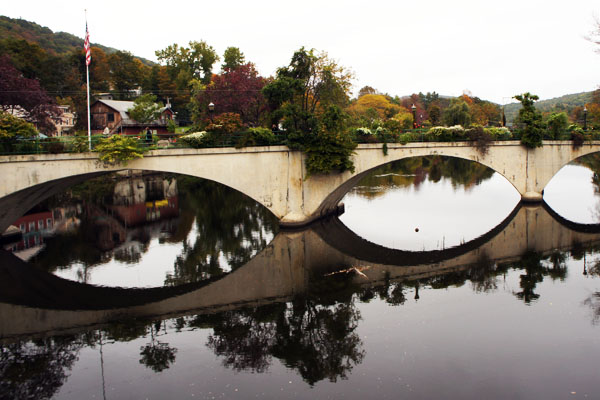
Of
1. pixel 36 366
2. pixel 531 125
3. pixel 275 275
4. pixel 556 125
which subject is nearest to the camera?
pixel 36 366

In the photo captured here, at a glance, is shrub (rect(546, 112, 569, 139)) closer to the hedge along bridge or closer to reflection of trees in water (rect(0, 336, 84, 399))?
the hedge along bridge

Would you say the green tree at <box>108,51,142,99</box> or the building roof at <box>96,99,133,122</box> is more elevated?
the green tree at <box>108,51,142,99</box>

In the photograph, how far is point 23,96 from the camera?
40.8m

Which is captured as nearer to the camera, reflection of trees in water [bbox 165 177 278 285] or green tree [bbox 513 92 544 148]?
reflection of trees in water [bbox 165 177 278 285]

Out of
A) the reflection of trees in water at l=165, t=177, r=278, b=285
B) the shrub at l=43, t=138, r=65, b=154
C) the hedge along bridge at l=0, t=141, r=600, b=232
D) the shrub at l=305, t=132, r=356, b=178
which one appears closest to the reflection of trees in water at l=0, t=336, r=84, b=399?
the reflection of trees in water at l=165, t=177, r=278, b=285

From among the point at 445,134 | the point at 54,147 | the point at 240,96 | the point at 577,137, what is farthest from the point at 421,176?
the point at 54,147

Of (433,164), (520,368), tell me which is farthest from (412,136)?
(433,164)

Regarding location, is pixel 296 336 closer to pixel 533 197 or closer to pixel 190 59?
pixel 533 197

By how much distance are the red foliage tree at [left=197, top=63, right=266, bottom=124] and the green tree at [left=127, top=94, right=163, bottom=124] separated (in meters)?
11.4

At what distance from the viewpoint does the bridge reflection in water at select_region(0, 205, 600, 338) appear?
17453mm

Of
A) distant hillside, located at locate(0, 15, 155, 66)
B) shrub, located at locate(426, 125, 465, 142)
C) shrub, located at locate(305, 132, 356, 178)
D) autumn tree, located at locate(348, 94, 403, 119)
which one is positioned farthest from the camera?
distant hillside, located at locate(0, 15, 155, 66)

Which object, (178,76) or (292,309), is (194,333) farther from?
(178,76)

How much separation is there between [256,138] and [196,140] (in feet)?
11.8

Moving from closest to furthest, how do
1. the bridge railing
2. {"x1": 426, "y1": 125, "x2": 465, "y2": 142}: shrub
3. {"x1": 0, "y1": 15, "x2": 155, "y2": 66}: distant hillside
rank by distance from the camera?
the bridge railing < {"x1": 426, "y1": 125, "x2": 465, "y2": 142}: shrub < {"x1": 0, "y1": 15, "x2": 155, "y2": 66}: distant hillside
